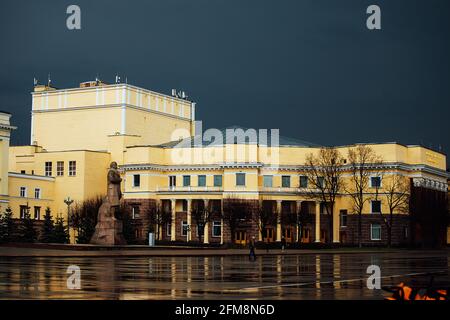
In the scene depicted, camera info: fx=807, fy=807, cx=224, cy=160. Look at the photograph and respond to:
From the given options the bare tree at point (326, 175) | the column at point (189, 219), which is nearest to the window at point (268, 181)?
the bare tree at point (326, 175)

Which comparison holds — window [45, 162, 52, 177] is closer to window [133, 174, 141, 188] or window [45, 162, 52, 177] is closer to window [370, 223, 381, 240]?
window [133, 174, 141, 188]

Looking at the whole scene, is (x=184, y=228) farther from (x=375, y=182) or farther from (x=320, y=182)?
(x=375, y=182)

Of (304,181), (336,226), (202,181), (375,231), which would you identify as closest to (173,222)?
(202,181)

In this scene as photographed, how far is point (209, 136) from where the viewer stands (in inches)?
4363

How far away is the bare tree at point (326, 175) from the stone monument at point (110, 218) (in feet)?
127

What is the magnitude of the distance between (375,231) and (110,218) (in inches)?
1969

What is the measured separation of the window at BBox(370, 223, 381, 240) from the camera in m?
102

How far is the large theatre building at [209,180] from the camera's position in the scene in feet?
330

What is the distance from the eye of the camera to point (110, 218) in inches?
2381

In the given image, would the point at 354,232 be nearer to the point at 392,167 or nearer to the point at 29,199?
the point at 392,167

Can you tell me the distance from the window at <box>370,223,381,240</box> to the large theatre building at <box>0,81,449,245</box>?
0.13m
